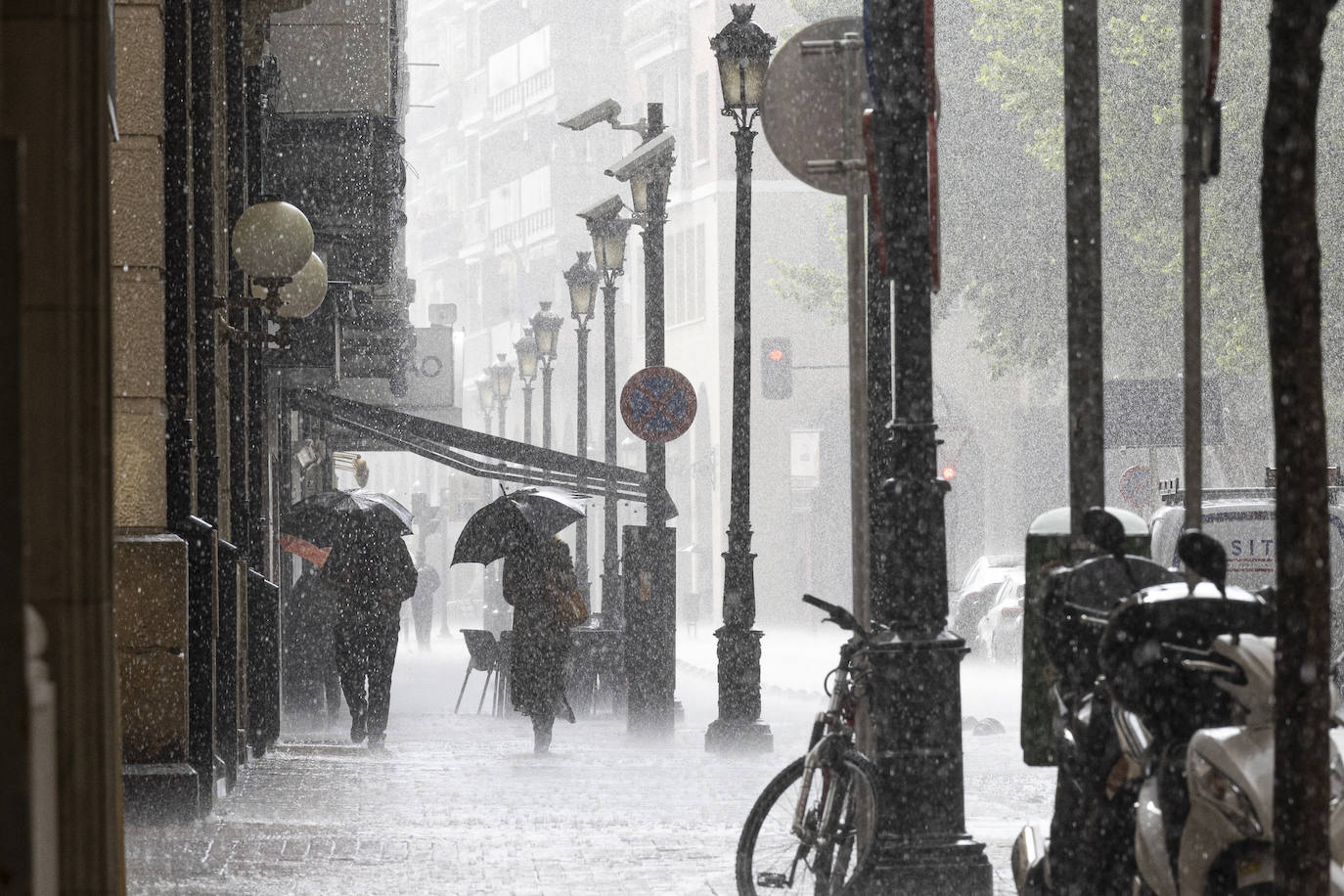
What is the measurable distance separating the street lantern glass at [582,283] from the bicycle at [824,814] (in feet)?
68.8

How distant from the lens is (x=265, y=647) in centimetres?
1552

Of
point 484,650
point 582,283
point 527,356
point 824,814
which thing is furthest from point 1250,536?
point 527,356

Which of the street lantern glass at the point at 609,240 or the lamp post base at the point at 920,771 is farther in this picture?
the street lantern glass at the point at 609,240

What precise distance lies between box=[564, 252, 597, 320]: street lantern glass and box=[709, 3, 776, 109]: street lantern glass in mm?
10526

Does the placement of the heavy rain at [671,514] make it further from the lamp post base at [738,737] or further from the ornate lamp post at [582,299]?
the ornate lamp post at [582,299]

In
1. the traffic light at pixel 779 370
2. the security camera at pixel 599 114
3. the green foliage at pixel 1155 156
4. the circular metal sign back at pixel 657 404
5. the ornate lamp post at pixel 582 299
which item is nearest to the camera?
the circular metal sign back at pixel 657 404

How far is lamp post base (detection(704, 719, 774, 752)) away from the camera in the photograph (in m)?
17.1

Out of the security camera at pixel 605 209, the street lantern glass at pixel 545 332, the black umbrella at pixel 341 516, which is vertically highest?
the security camera at pixel 605 209

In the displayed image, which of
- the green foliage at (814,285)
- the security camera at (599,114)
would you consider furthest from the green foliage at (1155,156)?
the green foliage at (814,285)

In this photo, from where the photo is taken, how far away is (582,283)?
28.7 m

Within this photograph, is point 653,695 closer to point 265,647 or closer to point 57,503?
point 265,647

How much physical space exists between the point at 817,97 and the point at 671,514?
12.5 metres

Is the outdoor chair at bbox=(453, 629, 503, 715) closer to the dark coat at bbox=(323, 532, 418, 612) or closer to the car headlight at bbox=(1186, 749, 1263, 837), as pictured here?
the dark coat at bbox=(323, 532, 418, 612)

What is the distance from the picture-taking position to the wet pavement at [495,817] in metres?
8.71
